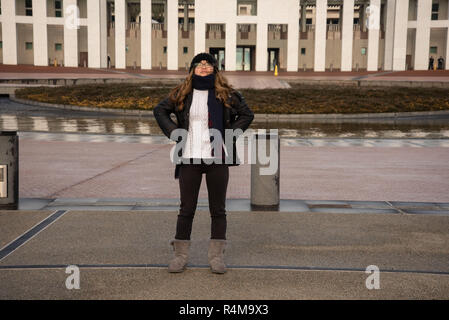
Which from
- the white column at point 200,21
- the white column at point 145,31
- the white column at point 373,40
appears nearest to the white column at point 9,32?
the white column at point 145,31

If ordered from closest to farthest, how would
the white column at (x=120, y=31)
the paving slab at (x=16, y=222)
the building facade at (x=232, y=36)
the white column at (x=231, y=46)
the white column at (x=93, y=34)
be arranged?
the paving slab at (x=16, y=222) → the white column at (x=231, y=46) → the building facade at (x=232, y=36) → the white column at (x=120, y=31) → the white column at (x=93, y=34)

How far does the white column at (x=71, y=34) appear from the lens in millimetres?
60969

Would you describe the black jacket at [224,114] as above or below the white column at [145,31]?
→ below

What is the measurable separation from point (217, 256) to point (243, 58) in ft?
189

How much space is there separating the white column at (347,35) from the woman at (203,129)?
186ft

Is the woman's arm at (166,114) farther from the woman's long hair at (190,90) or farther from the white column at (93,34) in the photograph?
the white column at (93,34)

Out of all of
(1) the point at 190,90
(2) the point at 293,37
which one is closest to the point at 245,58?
(2) the point at 293,37

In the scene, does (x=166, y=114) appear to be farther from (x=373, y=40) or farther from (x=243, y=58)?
(x=373, y=40)

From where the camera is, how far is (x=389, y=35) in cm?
6056

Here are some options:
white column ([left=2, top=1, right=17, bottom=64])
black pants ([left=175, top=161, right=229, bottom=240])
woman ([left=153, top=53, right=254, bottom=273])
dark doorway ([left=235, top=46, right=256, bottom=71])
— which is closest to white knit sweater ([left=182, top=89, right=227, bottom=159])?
woman ([left=153, top=53, right=254, bottom=273])

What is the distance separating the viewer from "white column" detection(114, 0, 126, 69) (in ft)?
196

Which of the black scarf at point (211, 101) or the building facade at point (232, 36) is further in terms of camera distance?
the building facade at point (232, 36)

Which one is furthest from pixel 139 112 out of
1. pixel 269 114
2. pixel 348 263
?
pixel 348 263

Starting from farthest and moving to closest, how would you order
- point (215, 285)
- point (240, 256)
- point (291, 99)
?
point (291, 99)
point (240, 256)
point (215, 285)
